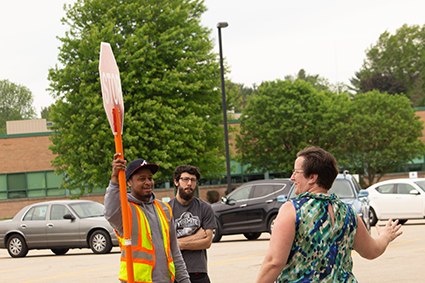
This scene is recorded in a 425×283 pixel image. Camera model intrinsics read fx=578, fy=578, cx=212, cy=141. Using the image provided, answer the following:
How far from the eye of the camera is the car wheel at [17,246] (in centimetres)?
1730

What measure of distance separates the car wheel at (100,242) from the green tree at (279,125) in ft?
82.5

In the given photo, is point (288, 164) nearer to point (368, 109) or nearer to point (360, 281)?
point (368, 109)

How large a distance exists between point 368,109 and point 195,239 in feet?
133

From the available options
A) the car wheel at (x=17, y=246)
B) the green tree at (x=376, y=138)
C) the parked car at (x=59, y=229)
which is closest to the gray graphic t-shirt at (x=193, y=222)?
the parked car at (x=59, y=229)

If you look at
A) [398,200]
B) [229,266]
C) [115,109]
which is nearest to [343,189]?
[229,266]

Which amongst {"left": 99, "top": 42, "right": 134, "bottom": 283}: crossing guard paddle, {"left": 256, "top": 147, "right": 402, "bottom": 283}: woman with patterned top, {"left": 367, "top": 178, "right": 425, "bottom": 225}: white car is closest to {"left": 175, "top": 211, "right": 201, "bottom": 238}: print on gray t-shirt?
{"left": 99, "top": 42, "right": 134, "bottom": 283}: crossing guard paddle

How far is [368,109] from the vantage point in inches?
1732

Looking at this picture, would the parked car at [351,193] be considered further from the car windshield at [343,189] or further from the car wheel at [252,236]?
the car wheel at [252,236]

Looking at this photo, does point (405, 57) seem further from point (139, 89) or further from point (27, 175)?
point (139, 89)

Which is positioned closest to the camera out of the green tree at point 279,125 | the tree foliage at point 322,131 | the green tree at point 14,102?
the green tree at point 279,125

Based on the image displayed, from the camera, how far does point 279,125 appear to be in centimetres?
4212

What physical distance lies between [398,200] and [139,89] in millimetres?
14119

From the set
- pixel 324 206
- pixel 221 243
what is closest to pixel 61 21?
pixel 221 243

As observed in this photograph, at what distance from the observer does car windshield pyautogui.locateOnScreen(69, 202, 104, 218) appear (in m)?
17.2
